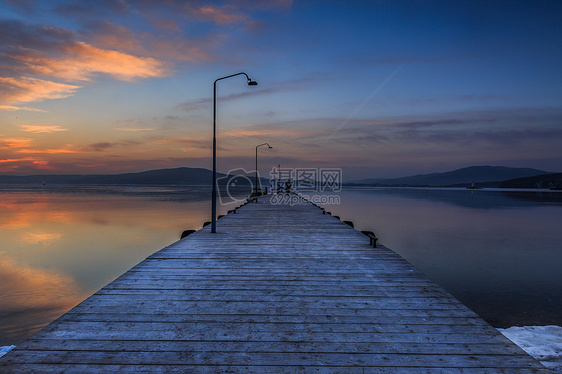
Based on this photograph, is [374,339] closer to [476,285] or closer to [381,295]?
[381,295]

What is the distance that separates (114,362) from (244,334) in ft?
5.60

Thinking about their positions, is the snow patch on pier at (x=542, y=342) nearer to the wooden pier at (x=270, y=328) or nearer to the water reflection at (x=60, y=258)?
the wooden pier at (x=270, y=328)

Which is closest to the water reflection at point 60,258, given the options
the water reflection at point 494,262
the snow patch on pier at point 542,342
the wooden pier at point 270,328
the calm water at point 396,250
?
the calm water at point 396,250

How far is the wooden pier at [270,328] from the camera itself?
3855 mm

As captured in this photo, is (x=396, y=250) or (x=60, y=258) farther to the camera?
(x=396, y=250)

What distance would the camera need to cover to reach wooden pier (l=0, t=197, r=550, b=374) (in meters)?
3.86

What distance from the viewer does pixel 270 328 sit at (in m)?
4.75

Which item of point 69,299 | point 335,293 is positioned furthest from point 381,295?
point 69,299

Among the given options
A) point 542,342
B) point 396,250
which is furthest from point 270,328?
point 396,250

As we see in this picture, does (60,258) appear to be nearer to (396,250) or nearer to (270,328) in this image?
(270,328)

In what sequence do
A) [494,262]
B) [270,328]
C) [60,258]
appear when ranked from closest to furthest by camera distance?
1. [270,328]
2. [494,262]
3. [60,258]

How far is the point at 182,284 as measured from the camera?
6.76 metres

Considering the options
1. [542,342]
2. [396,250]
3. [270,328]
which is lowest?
[396,250]

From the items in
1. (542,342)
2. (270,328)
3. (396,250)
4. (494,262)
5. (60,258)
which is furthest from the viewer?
(396,250)
